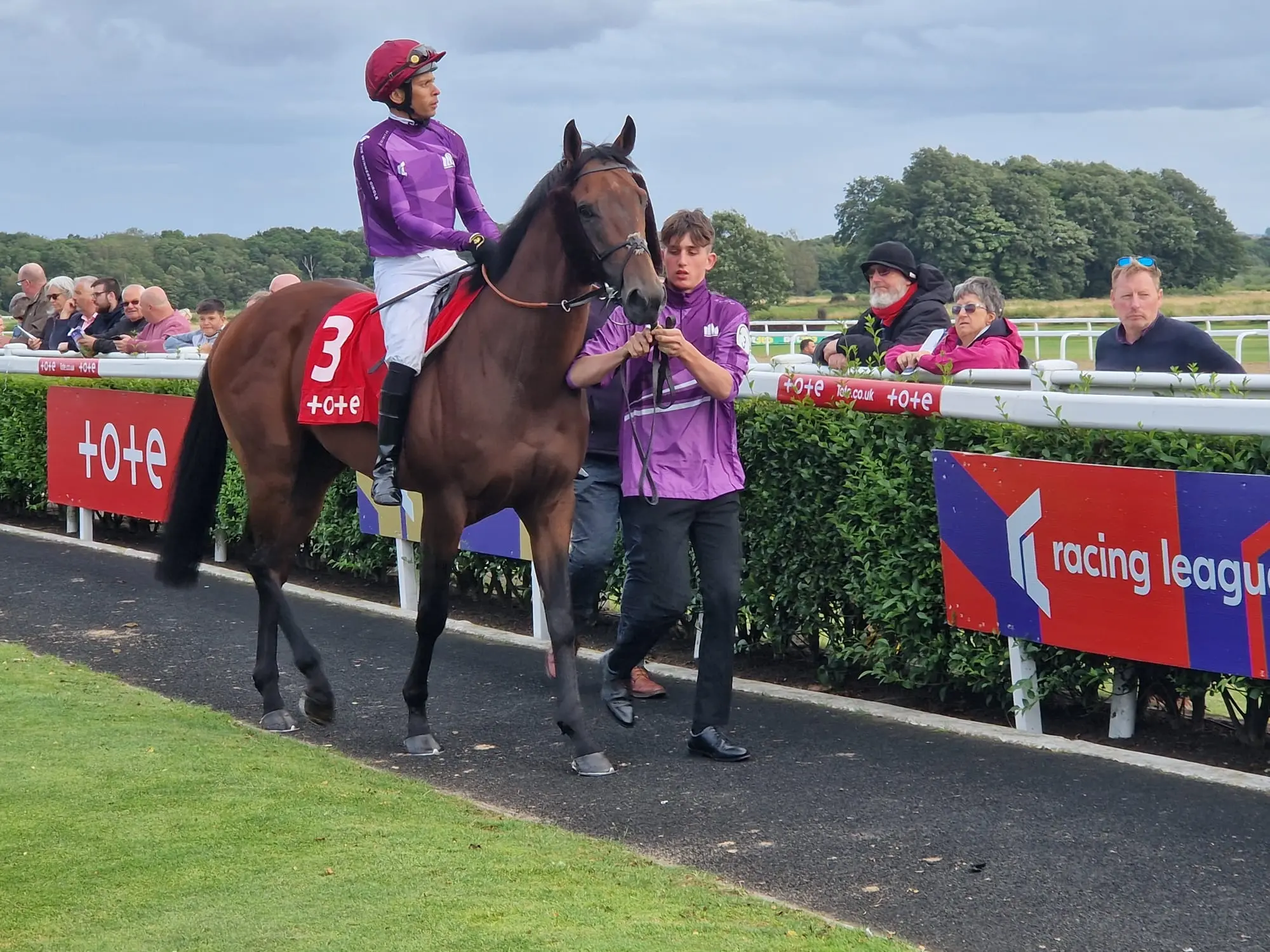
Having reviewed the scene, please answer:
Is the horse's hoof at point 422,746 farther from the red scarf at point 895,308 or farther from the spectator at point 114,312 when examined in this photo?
the spectator at point 114,312

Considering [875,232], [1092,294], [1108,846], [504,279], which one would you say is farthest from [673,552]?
[1092,294]

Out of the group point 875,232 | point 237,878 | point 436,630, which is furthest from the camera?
point 875,232

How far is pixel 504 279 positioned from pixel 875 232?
35678 mm

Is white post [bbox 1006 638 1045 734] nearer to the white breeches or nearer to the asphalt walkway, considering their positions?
the asphalt walkway

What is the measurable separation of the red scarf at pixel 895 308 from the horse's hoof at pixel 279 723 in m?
3.53

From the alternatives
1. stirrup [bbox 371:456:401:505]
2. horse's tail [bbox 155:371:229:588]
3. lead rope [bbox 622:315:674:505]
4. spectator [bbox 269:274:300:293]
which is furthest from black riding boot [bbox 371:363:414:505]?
spectator [bbox 269:274:300:293]

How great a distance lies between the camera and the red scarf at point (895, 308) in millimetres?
7426

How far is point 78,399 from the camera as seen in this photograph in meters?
10.9

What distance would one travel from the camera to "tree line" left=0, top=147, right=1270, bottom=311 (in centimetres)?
3888

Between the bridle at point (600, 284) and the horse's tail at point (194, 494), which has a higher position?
the bridle at point (600, 284)

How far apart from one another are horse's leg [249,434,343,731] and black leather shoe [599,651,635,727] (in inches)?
43.2

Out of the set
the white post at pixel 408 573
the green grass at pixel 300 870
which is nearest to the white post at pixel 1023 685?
the green grass at pixel 300 870

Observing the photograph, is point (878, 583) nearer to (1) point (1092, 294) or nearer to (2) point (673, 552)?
(2) point (673, 552)

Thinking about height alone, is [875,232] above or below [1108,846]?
above
